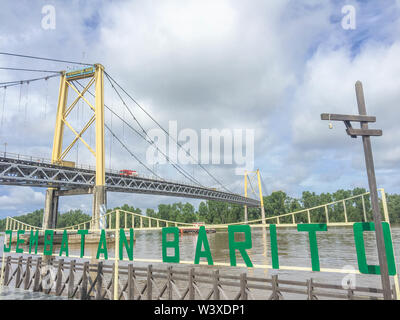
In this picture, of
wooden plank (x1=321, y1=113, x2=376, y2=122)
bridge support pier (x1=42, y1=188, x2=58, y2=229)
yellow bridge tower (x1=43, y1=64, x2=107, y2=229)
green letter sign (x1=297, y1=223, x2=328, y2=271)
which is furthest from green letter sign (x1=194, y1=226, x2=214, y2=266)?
bridge support pier (x1=42, y1=188, x2=58, y2=229)

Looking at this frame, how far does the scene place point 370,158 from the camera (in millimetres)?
6008

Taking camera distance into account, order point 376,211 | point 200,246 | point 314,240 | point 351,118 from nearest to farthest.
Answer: point 376,211
point 351,118
point 314,240
point 200,246

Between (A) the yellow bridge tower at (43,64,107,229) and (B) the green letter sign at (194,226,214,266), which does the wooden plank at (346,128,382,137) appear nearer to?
(B) the green letter sign at (194,226,214,266)

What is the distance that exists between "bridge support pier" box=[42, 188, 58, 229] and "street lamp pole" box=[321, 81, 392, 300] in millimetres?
46119

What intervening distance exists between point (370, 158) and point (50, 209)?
155 feet

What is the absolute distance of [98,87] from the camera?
44.5 metres

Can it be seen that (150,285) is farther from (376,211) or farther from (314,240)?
(376,211)

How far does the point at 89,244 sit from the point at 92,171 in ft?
39.8

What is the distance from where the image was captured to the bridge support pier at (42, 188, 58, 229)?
43.8 metres

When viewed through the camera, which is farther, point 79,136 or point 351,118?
point 79,136

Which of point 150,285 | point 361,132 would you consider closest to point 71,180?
point 150,285

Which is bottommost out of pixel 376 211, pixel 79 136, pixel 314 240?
pixel 314 240
